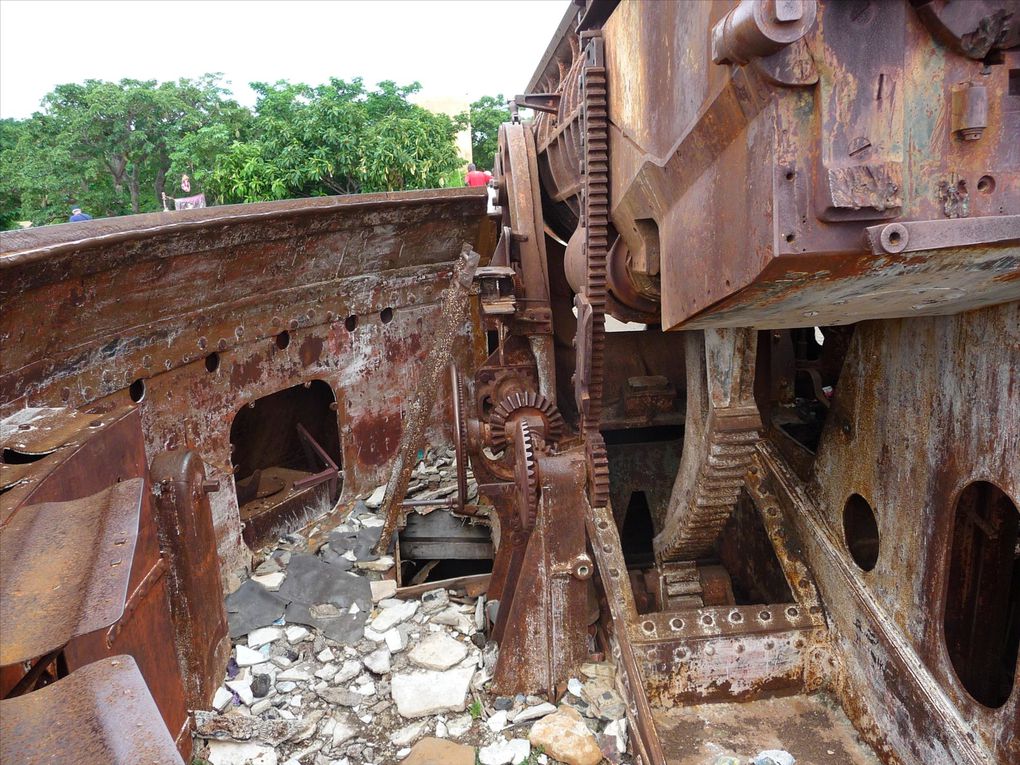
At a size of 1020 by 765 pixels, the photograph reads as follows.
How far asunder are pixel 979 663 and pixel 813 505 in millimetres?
890

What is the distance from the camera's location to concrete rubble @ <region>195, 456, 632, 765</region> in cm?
311

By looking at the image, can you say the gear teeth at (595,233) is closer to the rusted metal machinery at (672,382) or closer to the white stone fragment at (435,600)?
the rusted metal machinery at (672,382)

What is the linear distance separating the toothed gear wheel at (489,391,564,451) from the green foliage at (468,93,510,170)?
1776 centimetres

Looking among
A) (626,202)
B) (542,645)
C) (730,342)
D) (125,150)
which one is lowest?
(542,645)

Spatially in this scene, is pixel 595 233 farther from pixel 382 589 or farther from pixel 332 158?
pixel 332 158

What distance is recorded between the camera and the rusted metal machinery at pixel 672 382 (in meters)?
1.61

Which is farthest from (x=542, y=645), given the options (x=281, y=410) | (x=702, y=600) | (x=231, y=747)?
(x=281, y=410)

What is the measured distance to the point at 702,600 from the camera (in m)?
3.83

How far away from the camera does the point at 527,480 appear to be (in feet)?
10.7

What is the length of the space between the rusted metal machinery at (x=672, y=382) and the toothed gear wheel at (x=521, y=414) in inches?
0.9

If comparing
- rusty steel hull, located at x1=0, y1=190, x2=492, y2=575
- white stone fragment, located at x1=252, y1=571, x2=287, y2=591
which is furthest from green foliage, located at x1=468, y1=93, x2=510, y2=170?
white stone fragment, located at x1=252, y1=571, x2=287, y2=591

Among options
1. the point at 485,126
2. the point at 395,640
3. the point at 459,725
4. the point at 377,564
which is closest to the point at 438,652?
the point at 395,640

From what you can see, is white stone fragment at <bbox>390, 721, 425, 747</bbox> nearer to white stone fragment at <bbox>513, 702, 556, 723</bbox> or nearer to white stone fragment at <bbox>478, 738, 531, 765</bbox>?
white stone fragment at <bbox>478, 738, 531, 765</bbox>

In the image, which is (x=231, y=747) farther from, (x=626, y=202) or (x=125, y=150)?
(x=125, y=150)
